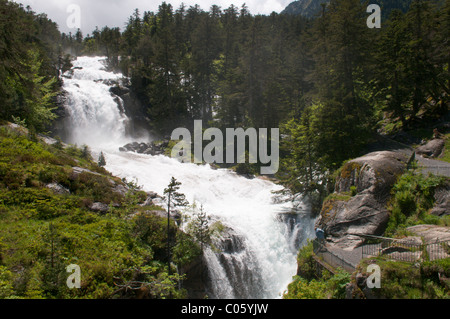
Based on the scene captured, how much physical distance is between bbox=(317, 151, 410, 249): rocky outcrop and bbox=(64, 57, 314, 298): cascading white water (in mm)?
3513

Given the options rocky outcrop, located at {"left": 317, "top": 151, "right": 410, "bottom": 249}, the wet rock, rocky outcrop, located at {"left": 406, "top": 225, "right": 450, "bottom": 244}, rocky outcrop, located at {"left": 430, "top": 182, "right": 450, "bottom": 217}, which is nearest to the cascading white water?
rocky outcrop, located at {"left": 317, "top": 151, "right": 410, "bottom": 249}

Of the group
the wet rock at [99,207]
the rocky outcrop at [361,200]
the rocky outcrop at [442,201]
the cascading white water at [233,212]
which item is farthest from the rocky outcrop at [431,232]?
the wet rock at [99,207]

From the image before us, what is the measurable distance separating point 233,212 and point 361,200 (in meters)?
8.48

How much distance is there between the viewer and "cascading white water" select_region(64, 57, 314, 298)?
1546cm

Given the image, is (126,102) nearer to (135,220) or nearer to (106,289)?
(135,220)

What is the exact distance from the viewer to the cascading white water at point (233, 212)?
15.5 meters

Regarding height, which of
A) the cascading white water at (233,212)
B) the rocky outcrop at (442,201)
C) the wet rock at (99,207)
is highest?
→ the rocky outcrop at (442,201)

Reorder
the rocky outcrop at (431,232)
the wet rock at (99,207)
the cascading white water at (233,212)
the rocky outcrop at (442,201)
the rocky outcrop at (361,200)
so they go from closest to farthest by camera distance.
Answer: the rocky outcrop at (431,232), the rocky outcrop at (442,201), the wet rock at (99,207), the rocky outcrop at (361,200), the cascading white water at (233,212)

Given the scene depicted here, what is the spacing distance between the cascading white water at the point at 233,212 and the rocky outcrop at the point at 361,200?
351 cm

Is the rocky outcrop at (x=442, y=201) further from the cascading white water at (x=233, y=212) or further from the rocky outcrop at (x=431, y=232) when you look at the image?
the cascading white water at (x=233, y=212)

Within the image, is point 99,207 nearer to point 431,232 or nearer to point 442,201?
point 431,232

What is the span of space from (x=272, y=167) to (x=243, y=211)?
13.4 meters

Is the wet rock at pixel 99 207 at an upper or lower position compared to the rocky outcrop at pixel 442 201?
lower

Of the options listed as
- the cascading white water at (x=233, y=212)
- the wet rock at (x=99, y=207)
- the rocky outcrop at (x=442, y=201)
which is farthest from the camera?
the cascading white water at (x=233, y=212)
